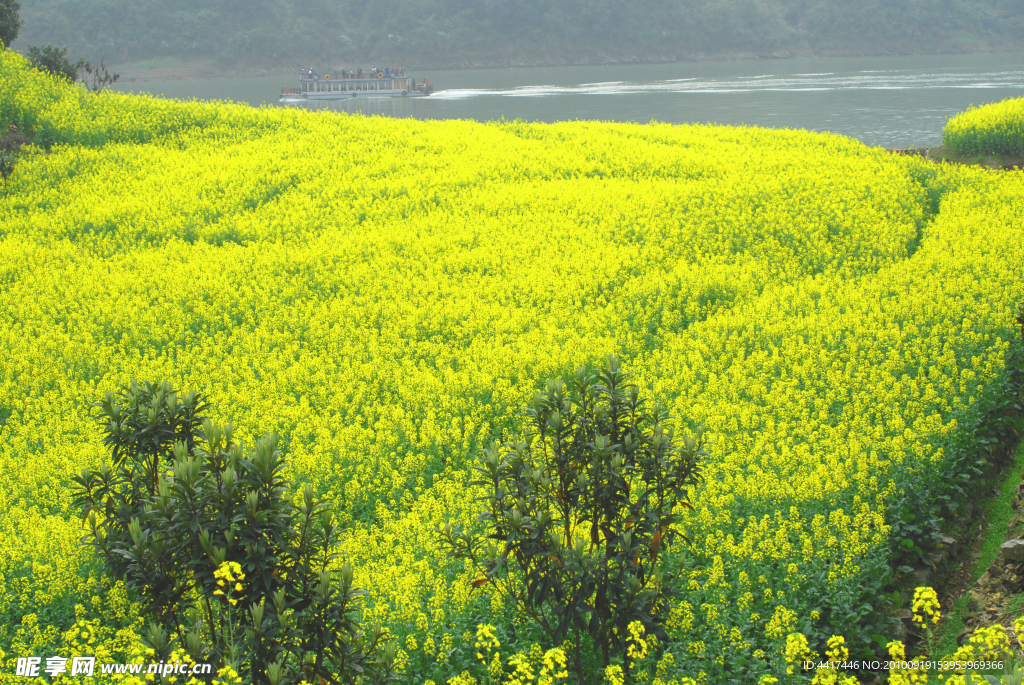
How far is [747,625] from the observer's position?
5023mm

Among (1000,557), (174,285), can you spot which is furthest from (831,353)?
(174,285)

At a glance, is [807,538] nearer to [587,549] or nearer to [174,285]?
Result: [587,549]

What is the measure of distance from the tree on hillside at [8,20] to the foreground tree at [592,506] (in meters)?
28.7

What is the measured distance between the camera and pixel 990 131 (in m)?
20.9

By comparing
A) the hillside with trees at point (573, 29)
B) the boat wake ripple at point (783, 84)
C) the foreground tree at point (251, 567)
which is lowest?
the foreground tree at point (251, 567)

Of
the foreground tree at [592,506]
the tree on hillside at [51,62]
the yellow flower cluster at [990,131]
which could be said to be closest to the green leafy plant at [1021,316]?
the foreground tree at [592,506]

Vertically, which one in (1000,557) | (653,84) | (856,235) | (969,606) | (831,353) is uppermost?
(653,84)

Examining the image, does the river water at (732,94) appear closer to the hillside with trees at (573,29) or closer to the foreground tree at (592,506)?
the hillside with trees at (573,29)

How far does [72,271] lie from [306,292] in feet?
14.6

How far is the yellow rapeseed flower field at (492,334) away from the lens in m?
5.59

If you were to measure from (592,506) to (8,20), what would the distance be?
30048mm

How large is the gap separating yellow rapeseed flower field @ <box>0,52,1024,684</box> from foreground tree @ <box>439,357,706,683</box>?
0.54 m

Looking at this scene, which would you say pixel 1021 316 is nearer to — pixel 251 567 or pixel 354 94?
pixel 251 567

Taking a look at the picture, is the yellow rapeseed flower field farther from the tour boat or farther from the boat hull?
the boat hull
